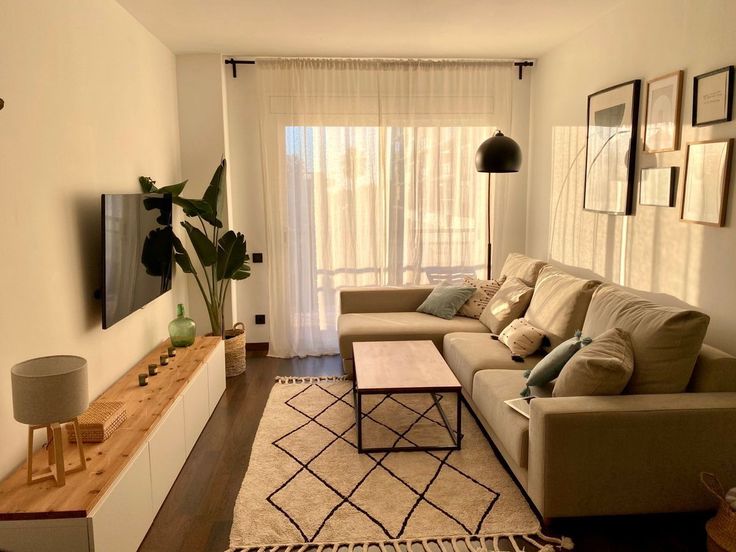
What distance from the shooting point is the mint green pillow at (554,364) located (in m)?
2.92

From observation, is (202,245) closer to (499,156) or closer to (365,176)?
(365,176)

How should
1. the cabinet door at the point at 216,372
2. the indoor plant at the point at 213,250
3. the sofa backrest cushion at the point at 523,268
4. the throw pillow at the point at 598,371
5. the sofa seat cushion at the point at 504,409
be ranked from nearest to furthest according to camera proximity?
1. the throw pillow at the point at 598,371
2. the sofa seat cushion at the point at 504,409
3. the cabinet door at the point at 216,372
4. the indoor plant at the point at 213,250
5. the sofa backrest cushion at the point at 523,268

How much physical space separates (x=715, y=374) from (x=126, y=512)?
2.57m

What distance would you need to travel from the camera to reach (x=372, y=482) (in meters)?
2.98

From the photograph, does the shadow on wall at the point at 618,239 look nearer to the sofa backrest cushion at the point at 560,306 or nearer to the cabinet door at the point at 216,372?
the sofa backrest cushion at the point at 560,306

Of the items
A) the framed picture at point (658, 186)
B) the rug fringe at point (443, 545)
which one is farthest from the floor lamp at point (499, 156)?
the rug fringe at point (443, 545)

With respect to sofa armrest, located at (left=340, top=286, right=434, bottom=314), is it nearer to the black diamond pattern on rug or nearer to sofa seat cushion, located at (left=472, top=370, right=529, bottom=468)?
the black diamond pattern on rug

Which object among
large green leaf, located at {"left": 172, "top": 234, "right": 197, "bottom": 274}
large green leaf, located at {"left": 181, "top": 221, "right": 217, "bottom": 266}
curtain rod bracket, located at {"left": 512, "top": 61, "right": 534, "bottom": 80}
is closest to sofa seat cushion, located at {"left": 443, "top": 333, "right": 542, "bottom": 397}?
large green leaf, located at {"left": 181, "top": 221, "right": 217, "bottom": 266}

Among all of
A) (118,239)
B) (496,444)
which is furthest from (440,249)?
(118,239)

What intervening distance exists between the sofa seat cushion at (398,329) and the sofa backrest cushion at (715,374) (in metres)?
1.84

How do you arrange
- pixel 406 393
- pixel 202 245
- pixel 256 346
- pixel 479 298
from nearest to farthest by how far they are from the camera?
pixel 406 393 → pixel 202 245 → pixel 479 298 → pixel 256 346

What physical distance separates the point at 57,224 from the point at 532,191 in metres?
4.03

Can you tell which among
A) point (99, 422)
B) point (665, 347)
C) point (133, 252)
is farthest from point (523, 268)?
point (99, 422)

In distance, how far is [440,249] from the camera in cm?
538
